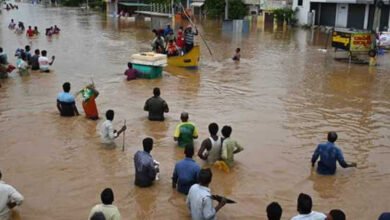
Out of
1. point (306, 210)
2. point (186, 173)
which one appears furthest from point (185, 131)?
point (306, 210)

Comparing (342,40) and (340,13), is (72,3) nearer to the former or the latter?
(340,13)

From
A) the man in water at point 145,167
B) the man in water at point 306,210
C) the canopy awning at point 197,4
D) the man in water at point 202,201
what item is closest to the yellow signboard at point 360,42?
the man in water at point 145,167

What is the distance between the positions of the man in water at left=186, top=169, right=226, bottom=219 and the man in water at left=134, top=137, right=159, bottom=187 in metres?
1.57

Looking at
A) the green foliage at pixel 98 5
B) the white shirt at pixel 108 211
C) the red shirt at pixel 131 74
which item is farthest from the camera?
the green foliage at pixel 98 5

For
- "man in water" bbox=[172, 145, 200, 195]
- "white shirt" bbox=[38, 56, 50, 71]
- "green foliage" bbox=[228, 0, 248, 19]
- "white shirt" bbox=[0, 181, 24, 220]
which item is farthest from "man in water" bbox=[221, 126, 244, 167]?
"green foliage" bbox=[228, 0, 248, 19]

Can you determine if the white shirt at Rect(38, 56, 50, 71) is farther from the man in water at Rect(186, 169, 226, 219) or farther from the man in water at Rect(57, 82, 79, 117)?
the man in water at Rect(186, 169, 226, 219)

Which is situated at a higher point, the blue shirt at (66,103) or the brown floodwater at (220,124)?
the blue shirt at (66,103)

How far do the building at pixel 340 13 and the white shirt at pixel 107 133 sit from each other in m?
34.4

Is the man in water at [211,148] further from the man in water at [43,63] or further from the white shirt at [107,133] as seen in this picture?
the man in water at [43,63]

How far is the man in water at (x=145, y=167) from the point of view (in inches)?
345

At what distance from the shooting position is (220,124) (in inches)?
522

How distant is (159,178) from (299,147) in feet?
12.4

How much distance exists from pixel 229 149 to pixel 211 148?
1.17ft

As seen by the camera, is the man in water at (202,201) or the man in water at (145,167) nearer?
the man in water at (202,201)
